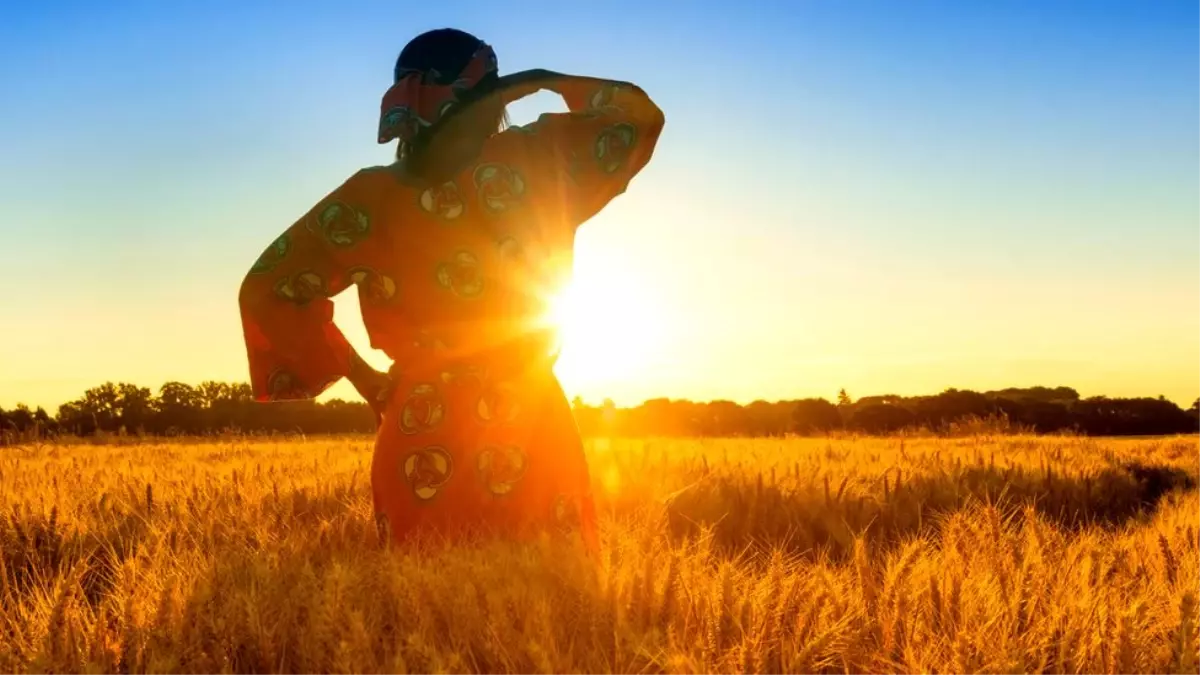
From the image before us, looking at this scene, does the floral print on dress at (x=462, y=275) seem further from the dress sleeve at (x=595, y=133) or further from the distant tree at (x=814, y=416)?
the distant tree at (x=814, y=416)

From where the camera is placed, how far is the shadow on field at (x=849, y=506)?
3.48 meters

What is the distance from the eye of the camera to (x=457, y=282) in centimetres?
266

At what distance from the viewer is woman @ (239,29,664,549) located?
2613mm

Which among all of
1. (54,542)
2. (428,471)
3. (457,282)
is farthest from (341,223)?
(54,542)

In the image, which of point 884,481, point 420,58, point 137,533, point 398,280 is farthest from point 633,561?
point 884,481

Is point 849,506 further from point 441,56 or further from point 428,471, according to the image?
point 441,56

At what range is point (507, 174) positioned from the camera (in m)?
2.69

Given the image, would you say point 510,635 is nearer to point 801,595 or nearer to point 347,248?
point 801,595

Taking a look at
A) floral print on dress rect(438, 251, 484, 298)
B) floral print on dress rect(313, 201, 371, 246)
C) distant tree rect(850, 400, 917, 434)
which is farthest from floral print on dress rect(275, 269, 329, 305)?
distant tree rect(850, 400, 917, 434)

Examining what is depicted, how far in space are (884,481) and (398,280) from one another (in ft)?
8.49

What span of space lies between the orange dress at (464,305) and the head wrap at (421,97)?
0.40 feet

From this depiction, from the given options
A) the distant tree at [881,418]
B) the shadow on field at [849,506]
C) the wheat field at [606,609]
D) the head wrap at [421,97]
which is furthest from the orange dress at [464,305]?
the distant tree at [881,418]

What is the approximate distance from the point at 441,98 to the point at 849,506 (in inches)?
98.6

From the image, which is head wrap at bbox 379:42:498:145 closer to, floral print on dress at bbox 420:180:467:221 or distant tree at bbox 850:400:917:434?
floral print on dress at bbox 420:180:467:221
